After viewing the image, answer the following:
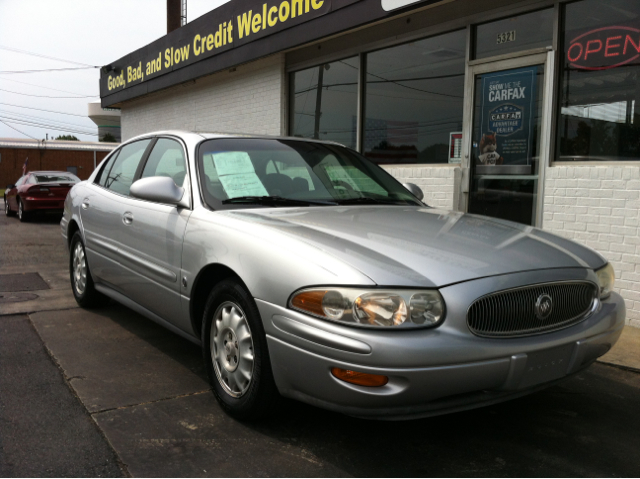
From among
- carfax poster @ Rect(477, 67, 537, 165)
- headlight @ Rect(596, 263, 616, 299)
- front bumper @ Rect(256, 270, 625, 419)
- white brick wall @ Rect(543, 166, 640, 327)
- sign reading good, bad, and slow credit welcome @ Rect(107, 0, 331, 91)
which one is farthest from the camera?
sign reading good, bad, and slow credit welcome @ Rect(107, 0, 331, 91)

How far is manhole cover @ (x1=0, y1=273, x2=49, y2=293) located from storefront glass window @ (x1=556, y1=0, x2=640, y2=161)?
5.68 metres

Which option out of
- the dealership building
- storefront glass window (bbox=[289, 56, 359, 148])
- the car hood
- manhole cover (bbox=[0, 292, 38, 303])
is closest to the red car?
the dealership building

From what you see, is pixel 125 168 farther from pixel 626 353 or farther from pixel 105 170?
pixel 626 353

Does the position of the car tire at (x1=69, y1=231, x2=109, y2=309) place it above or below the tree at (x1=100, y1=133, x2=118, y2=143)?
below

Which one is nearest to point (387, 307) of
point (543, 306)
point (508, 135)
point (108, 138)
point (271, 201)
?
point (543, 306)

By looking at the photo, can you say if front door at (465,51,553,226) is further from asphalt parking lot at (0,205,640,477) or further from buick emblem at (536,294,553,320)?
buick emblem at (536,294,553,320)

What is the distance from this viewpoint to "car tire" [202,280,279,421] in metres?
2.82

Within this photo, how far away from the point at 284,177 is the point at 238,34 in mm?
7220

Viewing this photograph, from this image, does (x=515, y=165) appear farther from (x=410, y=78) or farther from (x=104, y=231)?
Answer: (x=104, y=231)

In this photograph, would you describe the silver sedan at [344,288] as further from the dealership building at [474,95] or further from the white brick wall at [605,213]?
the white brick wall at [605,213]

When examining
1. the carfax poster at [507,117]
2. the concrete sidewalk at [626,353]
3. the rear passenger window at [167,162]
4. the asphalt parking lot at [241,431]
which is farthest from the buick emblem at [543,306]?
the carfax poster at [507,117]

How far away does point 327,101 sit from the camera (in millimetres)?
9328

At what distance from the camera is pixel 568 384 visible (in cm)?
383

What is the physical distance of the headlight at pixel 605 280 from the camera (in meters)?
3.11
